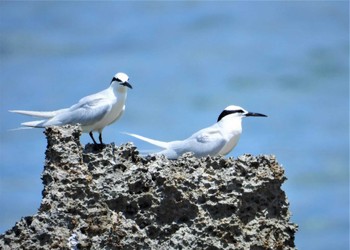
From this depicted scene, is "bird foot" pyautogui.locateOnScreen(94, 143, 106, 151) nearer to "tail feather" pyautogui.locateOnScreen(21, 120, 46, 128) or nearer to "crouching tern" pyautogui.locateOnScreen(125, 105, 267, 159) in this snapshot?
"crouching tern" pyautogui.locateOnScreen(125, 105, 267, 159)

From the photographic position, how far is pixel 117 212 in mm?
5648

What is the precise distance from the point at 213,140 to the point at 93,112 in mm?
1223

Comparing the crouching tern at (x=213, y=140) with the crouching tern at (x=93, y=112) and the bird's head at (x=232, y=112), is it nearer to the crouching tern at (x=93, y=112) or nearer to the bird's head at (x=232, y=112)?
the bird's head at (x=232, y=112)

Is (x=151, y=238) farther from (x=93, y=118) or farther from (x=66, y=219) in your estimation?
(x=93, y=118)

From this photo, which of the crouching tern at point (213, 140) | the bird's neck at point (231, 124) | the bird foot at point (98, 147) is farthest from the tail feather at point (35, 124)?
the bird foot at point (98, 147)

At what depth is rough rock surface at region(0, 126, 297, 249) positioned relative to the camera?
5504mm

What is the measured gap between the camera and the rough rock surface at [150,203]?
550 cm

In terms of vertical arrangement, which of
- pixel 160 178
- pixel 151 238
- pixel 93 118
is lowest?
pixel 151 238

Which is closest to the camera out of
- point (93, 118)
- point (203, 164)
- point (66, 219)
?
point (66, 219)

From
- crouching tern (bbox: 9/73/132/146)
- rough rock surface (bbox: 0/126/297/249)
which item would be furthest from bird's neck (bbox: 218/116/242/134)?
rough rock surface (bbox: 0/126/297/249)

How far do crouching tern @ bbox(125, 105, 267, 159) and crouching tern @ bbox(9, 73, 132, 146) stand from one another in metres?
0.53

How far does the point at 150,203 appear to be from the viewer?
566cm

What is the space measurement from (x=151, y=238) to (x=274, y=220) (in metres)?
0.78

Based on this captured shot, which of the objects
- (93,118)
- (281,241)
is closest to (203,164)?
(281,241)
